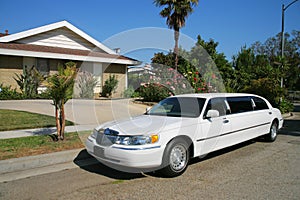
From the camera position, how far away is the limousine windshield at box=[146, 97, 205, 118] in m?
5.54

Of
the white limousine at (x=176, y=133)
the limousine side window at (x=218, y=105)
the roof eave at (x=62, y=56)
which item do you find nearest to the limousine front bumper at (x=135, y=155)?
the white limousine at (x=176, y=133)

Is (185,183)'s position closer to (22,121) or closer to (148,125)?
(148,125)

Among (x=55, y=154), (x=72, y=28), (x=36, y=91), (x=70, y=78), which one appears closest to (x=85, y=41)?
(x=72, y=28)

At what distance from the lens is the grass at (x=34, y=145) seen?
5580mm

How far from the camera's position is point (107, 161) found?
4.57 m

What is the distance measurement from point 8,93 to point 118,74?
25.0 feet

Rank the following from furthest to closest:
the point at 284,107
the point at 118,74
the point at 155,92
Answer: the point at 118,74 → the point at 284,107 → the point at 155,92

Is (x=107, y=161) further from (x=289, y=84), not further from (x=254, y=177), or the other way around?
(x=289, y=84)

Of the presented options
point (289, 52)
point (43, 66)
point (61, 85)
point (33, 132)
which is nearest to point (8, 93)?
point (43, 66)

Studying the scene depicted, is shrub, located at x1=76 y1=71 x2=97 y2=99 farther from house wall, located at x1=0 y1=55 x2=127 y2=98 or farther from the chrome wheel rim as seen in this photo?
the chrome wheel rim

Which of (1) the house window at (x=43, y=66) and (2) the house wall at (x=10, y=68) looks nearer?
(2) the house wall at (x=10, y=68)

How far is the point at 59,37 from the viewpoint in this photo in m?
18.3

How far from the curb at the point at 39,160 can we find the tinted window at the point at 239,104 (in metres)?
3.55

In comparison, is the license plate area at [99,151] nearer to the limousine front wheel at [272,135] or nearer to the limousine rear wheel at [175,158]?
the limousine rear wheel at [175,158]
